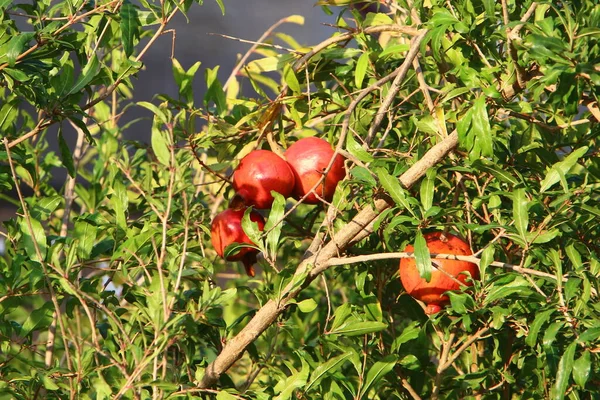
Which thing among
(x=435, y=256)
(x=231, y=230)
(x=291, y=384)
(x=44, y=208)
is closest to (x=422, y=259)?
(x=435, y=256)

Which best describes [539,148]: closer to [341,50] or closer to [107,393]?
[341,50]

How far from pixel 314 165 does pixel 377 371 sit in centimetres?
35

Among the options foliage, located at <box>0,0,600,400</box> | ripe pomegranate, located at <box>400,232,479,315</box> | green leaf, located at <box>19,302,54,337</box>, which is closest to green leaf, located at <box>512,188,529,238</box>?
foliage, located at <box>0,0,600,400</box>

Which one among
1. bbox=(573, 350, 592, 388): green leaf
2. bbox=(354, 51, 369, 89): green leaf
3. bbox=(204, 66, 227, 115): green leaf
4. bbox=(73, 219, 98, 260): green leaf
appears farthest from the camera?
bbox=(204, 66, 227, 115): green leaf

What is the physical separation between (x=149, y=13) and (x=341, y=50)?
34cm

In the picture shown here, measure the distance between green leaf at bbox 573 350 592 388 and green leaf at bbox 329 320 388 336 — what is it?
0.30 m

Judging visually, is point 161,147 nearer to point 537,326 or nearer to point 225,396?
point 225,396

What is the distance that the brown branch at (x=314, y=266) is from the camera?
1.15 meters

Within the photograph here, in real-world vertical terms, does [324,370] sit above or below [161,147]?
below

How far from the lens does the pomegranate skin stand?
4.17 ft

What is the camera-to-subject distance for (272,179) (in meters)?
1.28

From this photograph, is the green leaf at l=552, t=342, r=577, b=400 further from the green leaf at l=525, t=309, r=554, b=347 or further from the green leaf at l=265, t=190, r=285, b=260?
the green leaf at l=265, t=190, r=285, b=260

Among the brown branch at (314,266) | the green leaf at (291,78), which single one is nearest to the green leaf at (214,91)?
the green leaf at (291,78)

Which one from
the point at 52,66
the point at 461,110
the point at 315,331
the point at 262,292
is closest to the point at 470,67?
the point at 461,110
